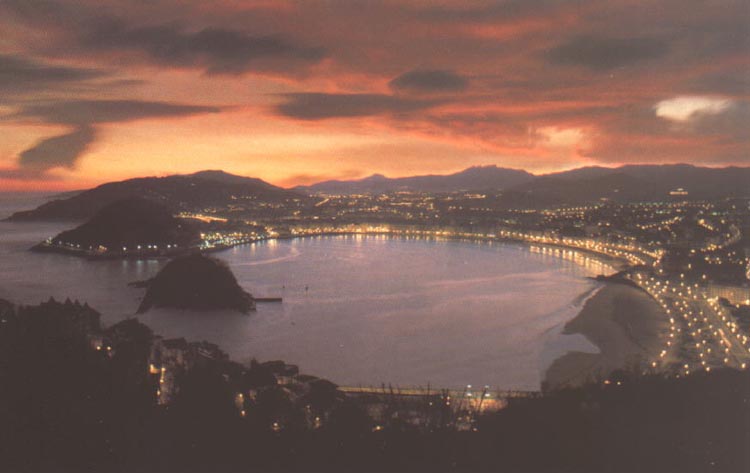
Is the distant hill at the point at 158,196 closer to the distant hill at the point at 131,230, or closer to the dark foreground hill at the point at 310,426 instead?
the distant hill at the point at 131,230

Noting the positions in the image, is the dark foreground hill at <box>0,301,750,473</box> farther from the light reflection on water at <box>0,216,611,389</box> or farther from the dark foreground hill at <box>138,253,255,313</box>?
the dark foreground hill at <box>138,253,255,313</box>

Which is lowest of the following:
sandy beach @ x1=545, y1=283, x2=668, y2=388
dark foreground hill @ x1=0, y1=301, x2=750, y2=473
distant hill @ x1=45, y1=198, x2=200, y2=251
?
sandy beach @ x1=545, y1=283, x2=668, y2=388

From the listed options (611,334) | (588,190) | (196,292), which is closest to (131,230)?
(196,292)

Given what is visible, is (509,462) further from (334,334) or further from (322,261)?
(322,261)

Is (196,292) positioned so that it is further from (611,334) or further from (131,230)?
(131,230)

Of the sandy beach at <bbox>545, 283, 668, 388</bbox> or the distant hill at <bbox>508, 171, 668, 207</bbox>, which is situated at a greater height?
the distant hill at <bbox>508, 171, 668, 207</bbox>

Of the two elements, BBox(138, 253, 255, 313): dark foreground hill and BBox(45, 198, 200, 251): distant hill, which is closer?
BBox(138, 253, 255, 313): dark foreground hill

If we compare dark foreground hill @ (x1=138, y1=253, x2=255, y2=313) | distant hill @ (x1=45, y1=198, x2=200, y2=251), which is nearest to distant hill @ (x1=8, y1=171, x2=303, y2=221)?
distant hill @ (x1=45, y1=198, x2=200, y2=251)
